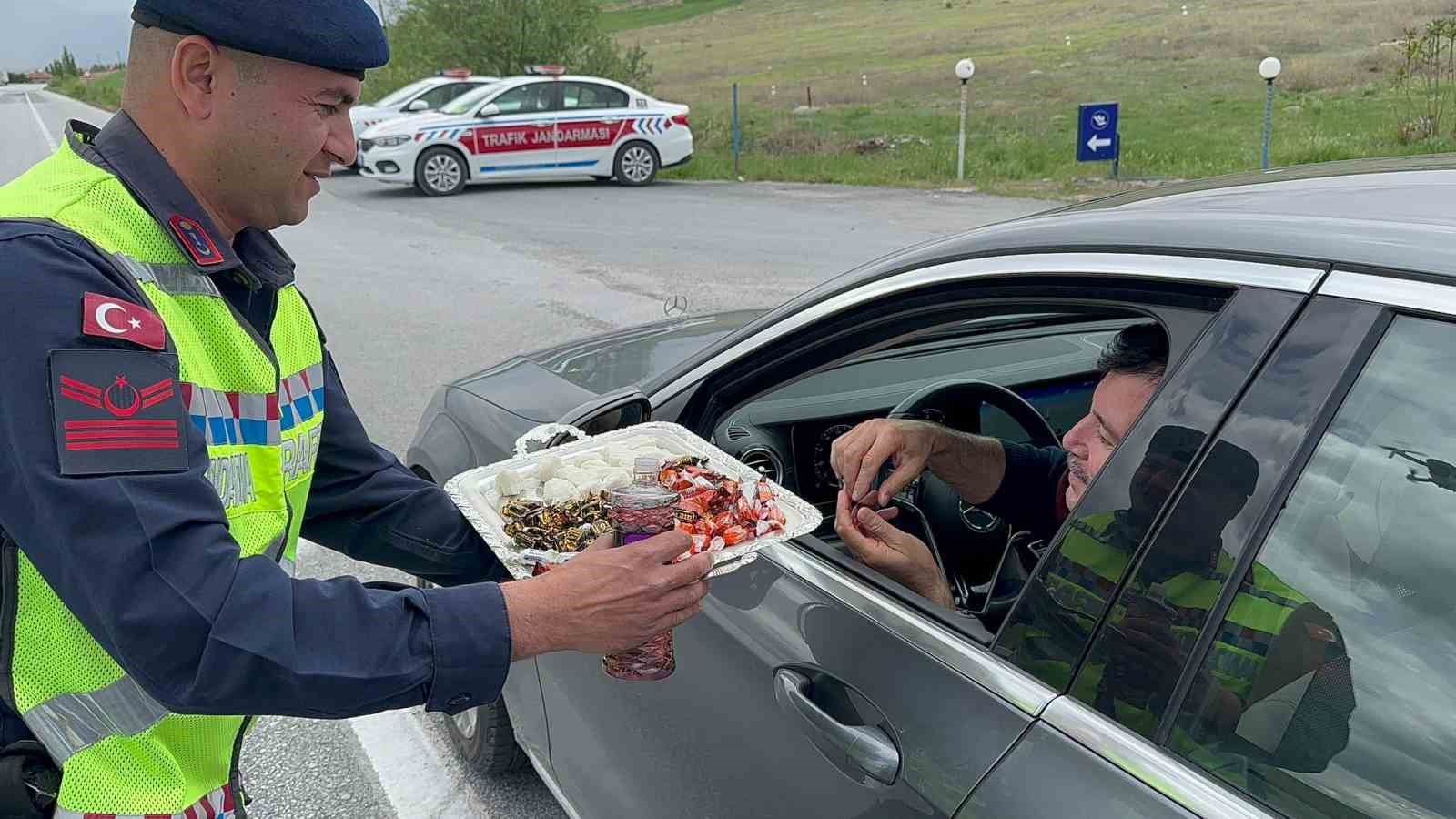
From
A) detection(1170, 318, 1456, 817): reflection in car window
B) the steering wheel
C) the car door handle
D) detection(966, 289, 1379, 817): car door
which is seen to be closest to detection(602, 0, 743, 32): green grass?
the steering wheel

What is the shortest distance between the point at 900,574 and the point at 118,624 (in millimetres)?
1217

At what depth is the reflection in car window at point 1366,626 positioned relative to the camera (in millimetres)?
1083

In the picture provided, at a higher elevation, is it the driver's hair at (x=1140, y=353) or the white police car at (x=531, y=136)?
the white police car at (x=531, y=136)

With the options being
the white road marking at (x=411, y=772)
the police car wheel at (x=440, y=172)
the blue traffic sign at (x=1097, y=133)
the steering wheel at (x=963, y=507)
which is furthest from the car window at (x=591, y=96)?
the steering wheel at (x=963, y=507)

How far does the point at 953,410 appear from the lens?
257cm

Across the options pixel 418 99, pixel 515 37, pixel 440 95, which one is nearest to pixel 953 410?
pixel 418 99

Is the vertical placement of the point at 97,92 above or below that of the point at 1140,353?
above

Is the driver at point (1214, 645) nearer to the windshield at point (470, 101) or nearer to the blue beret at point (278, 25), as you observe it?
the blue beret at point (278, 25)

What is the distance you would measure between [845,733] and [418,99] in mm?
17570

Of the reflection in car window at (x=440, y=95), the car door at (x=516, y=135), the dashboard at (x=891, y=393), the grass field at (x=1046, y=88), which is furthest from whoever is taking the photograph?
the reflection in car window at (x=440, y=95)

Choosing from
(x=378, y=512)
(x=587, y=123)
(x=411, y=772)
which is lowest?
(x=411, y=772)

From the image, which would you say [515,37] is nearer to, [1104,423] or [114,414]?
[1104,423]

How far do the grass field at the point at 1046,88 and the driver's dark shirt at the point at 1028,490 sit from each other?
11.0 m

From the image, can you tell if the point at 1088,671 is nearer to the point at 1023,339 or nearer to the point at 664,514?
the point at 664,514
